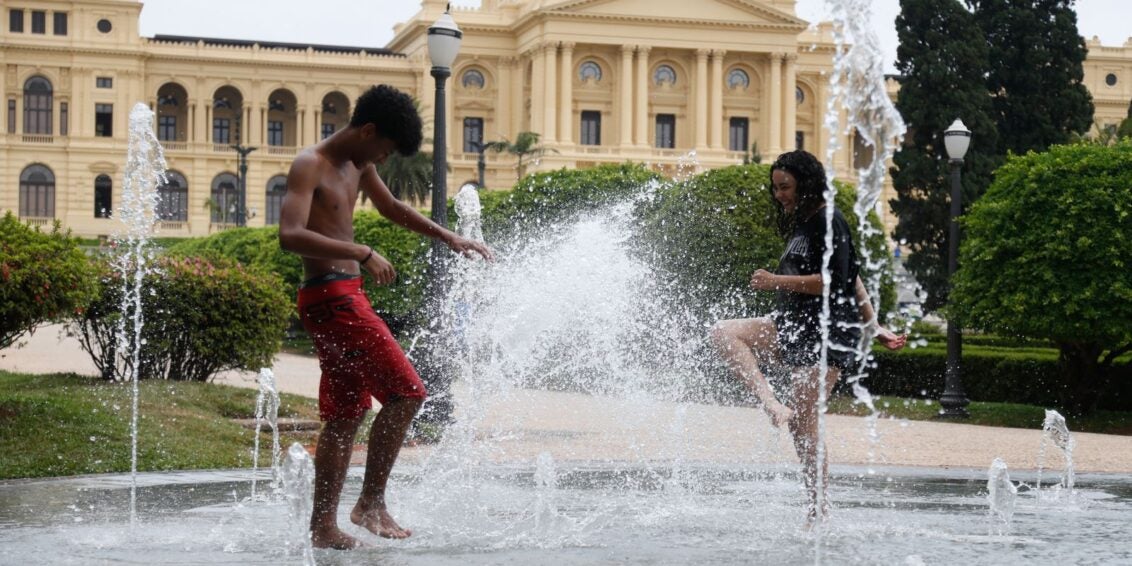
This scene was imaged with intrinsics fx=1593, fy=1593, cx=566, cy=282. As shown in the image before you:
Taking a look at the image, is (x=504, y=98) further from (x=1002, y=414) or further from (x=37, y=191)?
(x=1002, y=414)

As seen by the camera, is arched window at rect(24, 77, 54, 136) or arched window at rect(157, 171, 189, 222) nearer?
arched window at rect(24, 77, 54, 136)

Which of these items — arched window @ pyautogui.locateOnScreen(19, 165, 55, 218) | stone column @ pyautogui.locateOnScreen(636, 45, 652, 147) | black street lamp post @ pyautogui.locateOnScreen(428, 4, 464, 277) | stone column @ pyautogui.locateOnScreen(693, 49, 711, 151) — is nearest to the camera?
black street lamp post @ pyautogui.locateOnScreen(428, 4, 464, 277)

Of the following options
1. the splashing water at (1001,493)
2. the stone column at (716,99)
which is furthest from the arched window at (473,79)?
the splashing water at (1001,493)

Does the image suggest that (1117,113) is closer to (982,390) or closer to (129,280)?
(982,390)

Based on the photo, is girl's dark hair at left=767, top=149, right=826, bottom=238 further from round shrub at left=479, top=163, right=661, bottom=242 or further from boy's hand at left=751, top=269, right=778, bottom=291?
round shrub at left=479, top=163, right=661, bottom=242

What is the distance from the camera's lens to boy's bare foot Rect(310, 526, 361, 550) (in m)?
5.80

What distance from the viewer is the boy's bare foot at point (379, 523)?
6.02 m

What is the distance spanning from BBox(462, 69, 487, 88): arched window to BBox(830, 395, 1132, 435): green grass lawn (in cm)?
5770

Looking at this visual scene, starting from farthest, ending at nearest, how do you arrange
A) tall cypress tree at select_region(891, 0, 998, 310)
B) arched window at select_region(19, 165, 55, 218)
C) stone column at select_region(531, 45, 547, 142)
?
stone column at select_region(531, 45, 547, 142) → arched window at select_region(19, 165, 55, 218) → tall cypress tree at select_region(891, 0, 998, 310)

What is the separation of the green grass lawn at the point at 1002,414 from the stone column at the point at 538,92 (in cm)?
5450

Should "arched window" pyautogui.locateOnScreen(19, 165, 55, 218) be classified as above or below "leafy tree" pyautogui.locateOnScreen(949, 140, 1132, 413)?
above

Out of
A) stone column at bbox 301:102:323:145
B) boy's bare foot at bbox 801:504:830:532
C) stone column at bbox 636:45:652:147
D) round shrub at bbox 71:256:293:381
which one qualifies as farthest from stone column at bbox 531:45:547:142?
boy's bare foot at bbox 801:504:830:532

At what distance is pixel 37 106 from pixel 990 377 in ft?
192

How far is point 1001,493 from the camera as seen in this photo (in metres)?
7.11
